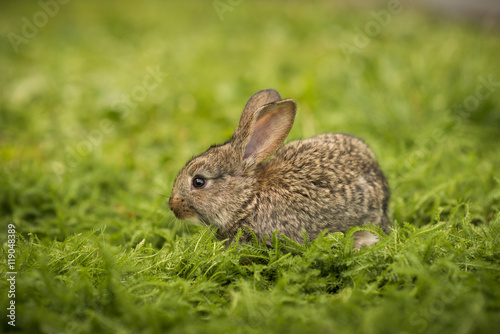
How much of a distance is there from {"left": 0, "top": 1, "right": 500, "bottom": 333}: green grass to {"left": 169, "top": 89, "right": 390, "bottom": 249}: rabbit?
28 centimetres

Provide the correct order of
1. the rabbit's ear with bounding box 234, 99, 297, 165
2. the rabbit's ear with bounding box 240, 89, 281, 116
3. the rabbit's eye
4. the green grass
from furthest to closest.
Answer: the rabbit's ear with bounding box 240, 89, 281, 116 < the rabbit's eye < the rabbit's ear with bounding box 234, 99, 297, 165 < the green grass

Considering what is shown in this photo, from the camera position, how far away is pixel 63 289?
8.74 feet

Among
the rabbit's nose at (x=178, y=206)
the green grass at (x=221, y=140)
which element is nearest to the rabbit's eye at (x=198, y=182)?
the rabbit's nose at (x=178, y=206)

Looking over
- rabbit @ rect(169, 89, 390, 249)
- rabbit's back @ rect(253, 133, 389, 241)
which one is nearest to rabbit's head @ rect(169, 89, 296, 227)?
rabbit @ rect(169, 89, 390, 249)

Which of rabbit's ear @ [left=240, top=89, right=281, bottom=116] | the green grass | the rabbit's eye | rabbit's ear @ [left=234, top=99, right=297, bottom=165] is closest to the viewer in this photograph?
the green grass

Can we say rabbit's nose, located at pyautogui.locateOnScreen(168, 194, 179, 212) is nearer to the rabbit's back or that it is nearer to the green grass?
the green grass

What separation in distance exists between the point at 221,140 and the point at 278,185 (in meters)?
2.03

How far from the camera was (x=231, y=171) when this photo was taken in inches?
149

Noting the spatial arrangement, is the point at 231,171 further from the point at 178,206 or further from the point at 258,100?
the point at 258,100

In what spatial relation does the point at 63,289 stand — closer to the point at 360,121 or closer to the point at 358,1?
the point at 360,121

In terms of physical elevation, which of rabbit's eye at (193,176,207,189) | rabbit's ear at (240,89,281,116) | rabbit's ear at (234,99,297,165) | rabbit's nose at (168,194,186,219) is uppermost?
rabbit's ear at (240,89,281,116)

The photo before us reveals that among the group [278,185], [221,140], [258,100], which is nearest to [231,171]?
[278,185]

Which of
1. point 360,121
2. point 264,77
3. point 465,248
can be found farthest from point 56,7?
point 465,248

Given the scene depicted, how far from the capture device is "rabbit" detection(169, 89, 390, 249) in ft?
11.5
